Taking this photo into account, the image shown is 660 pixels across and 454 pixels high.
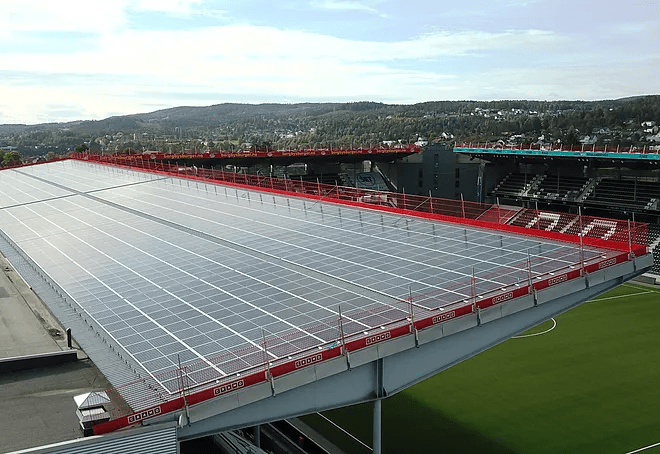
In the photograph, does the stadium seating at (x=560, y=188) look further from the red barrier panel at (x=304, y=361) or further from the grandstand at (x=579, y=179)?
the red barrier panel at (x=304, y=361)

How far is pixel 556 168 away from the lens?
73312 millimetres

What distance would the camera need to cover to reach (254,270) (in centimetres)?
2127

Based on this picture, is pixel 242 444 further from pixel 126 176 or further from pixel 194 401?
pixel 126 176

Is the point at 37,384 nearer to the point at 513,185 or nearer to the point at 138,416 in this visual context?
the point at 138,416

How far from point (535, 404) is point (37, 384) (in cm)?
2034

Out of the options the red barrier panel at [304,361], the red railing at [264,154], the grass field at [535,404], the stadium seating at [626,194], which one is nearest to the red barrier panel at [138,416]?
the red barrier panel at [304,361]

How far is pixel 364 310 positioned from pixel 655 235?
48.6 meters

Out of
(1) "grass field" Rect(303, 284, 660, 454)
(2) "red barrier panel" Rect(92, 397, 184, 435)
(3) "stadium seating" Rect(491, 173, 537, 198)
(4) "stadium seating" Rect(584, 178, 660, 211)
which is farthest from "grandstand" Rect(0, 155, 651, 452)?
(3) "stadium seating" Rect(491, 173, 537, 198)

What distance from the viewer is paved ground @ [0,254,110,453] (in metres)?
12.5

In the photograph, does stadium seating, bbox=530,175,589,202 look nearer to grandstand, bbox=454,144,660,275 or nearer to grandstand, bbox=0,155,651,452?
grandstand, bbox=454,144,660,275

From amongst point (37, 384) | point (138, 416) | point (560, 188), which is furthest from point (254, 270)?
point (560, 188)

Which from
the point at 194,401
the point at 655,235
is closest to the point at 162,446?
the point at 194,401

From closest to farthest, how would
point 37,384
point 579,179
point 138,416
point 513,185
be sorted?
point 138,416, point 37,384, point 579,179, point 513,185

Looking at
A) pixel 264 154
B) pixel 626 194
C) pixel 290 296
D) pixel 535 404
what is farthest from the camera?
pixel 264 154
